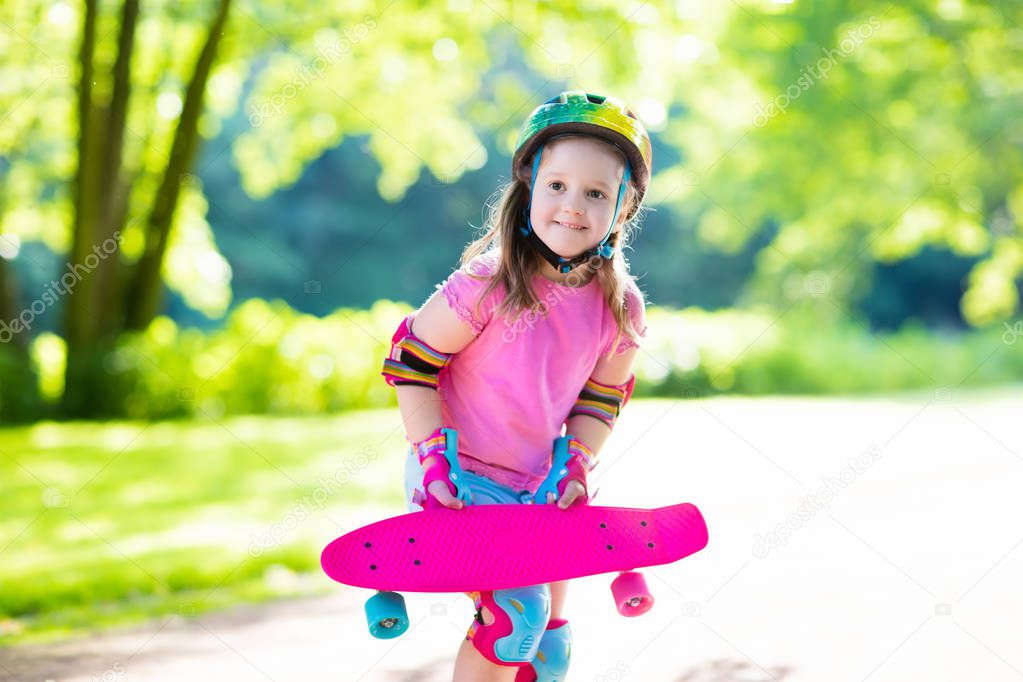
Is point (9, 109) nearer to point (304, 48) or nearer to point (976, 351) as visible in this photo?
point (304, 48)

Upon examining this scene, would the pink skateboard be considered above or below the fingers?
below

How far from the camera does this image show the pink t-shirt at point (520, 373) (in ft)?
8.38

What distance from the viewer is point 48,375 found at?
11.8 meters

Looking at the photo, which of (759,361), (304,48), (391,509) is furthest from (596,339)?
(759,361)

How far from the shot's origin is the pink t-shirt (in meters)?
2.55

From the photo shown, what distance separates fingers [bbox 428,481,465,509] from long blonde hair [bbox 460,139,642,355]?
1.40 ft

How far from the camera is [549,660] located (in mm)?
2619

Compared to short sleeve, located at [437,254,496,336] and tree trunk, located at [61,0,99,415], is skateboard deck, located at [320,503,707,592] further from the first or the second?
tree trunk, located at [61,0,99,415]
